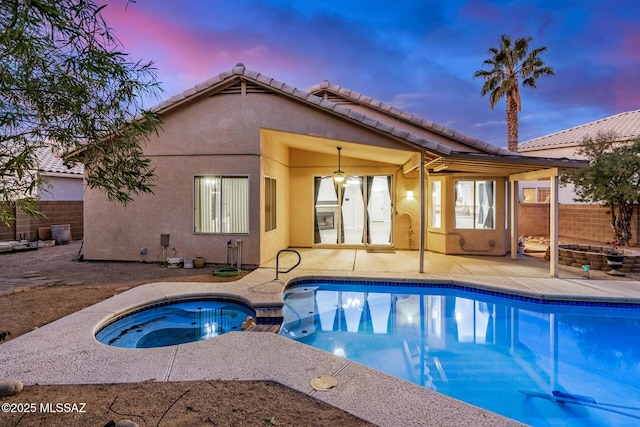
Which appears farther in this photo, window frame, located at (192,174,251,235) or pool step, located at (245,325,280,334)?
window frame, located at (192,174,251,235)

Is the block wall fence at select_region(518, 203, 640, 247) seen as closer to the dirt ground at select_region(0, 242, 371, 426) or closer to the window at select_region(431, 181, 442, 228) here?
the window at select_region(431, 181, 442, 228)

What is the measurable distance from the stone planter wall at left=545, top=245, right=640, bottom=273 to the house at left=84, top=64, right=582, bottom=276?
4.74 feet

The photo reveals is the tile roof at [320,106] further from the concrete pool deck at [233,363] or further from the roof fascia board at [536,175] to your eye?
the concrete pool deck at [233,363]

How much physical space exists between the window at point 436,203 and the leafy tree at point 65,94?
10426 mm

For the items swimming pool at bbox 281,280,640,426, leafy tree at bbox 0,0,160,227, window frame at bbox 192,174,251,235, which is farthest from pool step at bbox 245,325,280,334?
window frame at bbox 192,174,251,235

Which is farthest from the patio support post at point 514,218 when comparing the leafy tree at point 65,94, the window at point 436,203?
the leafy tree at point 65,94

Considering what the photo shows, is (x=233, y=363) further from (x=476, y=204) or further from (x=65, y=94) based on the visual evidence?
(x=476, y=204)

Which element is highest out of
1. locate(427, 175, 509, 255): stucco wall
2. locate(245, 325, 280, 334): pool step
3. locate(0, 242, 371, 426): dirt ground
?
locate(427, 175, 509, 255): stucco wall

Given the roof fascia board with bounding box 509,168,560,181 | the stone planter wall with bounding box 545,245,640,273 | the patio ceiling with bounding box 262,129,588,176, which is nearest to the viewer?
the patio ceiling with bounding box 262,129,588,176

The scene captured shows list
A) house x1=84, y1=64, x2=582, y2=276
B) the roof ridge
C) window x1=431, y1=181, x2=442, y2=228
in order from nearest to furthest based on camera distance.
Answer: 1. house x1=84, y1=64, x2=582, y2=276
2. the roof ridge
3. window x1=431, y1=181, x2=442, y2=228

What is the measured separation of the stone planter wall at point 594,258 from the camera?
30.1 feet

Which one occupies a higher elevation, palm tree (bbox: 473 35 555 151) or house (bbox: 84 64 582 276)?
palm tree (bbox: 473 35 555 151)

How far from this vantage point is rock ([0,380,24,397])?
10.4 feet

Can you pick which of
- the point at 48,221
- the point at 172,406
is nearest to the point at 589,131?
the point at 172,406
